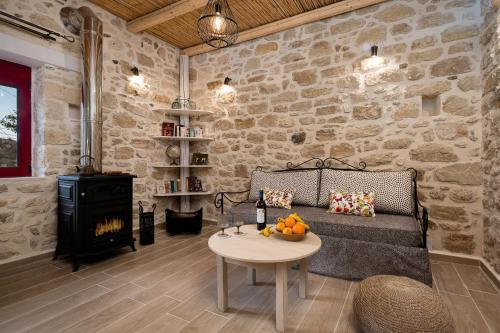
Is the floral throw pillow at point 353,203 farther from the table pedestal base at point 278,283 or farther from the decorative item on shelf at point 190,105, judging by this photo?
the decorative item on shelf at point 190,105

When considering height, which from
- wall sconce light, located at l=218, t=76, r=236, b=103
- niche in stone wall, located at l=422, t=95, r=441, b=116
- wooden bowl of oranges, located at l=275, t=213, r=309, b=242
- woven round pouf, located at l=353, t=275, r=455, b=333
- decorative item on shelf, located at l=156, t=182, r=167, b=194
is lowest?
woven round pouf, located at l=353, t=275, r=455, b=333

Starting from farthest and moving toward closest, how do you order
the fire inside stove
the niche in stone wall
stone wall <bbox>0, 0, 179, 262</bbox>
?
the niche in stone wall, the fire inside stove, stone wall <bbox>0, 0, 179, 262</bbox>

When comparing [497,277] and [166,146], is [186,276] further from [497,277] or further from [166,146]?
[497,277]

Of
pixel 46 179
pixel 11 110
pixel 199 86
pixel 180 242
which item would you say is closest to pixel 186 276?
pixel 180 242

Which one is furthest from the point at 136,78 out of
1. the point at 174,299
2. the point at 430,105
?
the point at 430,105

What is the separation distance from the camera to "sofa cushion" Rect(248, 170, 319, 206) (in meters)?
3.28

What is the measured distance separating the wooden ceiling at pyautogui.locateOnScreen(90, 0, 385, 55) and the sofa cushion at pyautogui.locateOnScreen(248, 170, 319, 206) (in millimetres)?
2052

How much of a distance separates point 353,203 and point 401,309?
Answer: 4.70 feet

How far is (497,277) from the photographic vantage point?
2234 millimetres

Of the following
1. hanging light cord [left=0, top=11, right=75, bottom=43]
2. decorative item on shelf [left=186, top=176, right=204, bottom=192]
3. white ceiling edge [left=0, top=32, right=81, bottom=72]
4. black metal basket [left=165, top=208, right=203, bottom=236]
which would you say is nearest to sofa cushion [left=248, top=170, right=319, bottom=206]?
black metal basket [left=165, top=208, right=203, bottom=236]

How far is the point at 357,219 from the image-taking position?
2580 mm

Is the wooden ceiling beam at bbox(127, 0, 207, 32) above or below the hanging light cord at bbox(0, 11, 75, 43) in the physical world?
above

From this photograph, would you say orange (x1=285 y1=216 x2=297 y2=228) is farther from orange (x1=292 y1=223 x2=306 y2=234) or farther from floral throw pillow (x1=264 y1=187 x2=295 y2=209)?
floral throw pillow (x1=264 y1=187 x2=295 y2=209)

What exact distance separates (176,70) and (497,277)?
4848 millimetres
